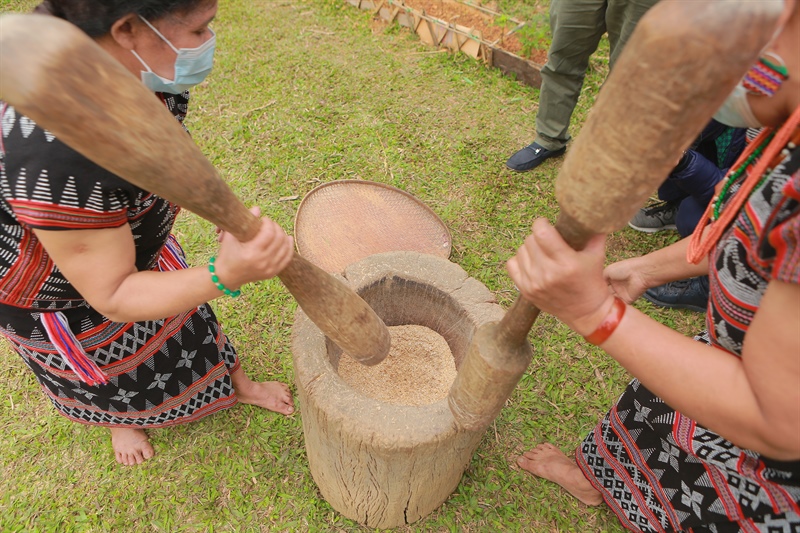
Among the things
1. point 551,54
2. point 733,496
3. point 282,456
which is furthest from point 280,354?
point 551,54

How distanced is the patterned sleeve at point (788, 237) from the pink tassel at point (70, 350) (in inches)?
73.4

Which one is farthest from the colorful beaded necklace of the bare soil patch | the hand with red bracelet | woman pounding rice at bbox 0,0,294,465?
the bare soil patch

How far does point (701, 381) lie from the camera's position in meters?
A: 0.99

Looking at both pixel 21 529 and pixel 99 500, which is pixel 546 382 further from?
pixel 21 529

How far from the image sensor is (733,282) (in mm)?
1099

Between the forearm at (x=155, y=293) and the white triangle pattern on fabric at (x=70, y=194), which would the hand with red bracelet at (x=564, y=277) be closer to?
the forearm at (x=155, y=293)

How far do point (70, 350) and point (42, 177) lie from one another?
771mm

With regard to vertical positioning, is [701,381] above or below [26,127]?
below

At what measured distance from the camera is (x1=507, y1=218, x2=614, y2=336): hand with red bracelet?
987mm

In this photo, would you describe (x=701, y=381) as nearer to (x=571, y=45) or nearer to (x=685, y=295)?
(x=685, y=295)

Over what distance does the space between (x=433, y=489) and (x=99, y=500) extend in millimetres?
1432

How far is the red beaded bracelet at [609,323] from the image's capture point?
105 centimetres

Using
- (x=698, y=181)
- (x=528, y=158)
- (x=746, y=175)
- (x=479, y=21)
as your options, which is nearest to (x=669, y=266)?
(x=746, y=175)

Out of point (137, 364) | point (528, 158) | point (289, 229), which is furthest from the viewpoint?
point (528, 158)
